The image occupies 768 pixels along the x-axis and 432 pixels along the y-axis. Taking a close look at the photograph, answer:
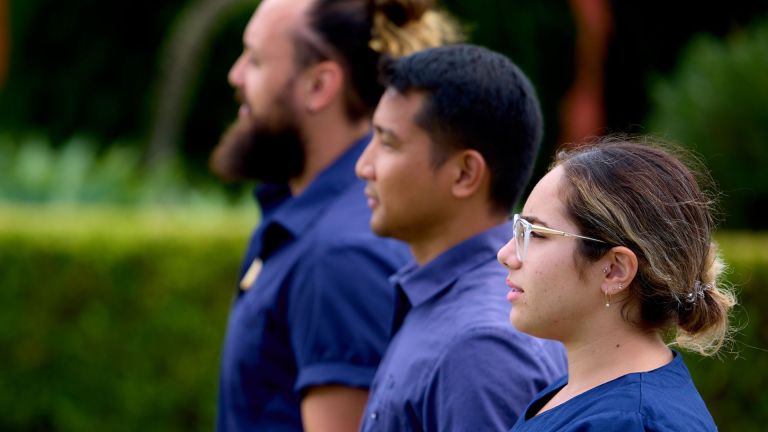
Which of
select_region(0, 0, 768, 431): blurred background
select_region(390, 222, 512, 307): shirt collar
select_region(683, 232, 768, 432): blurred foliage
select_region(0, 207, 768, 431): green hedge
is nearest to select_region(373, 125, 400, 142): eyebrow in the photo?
select_region(390, 222, 512, 307): shirt collar

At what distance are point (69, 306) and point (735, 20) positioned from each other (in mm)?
5022

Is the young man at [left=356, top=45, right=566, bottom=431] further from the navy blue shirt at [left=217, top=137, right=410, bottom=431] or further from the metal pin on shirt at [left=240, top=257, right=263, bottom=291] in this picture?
the metal pin on shirt at [left=240, top=257, right=263, bottom=291]

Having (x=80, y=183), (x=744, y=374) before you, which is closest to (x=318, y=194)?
(x=744, y=374)

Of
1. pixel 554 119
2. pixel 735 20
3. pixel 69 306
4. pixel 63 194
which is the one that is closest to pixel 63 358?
pixel 69 306

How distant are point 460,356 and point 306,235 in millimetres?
910

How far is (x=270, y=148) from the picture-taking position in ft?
10.9

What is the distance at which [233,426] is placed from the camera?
3090mm

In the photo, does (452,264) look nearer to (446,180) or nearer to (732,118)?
(446,180)

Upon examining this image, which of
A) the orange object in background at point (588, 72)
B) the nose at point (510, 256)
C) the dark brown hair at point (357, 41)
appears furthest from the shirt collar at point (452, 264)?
the orange object in background at point (588, 72)

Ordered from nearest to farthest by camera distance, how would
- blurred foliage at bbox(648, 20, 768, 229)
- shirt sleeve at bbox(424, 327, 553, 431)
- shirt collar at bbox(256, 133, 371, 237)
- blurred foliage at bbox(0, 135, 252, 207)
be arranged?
shirt sleeve at bbox(424, 327, 553, 431)
shirt collar at bbox(256, 133, 371, 237)
blurred foliage at bbox(648, 20, 768, 229)
blurred foliage at bbox(0, 135, 252, 207)

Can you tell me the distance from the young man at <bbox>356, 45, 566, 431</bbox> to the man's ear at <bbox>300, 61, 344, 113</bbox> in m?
0.59

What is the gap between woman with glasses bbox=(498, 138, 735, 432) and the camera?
74.2 inches

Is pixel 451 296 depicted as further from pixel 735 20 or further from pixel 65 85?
pixel 65 85

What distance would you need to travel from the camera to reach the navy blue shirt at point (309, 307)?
284 cm
